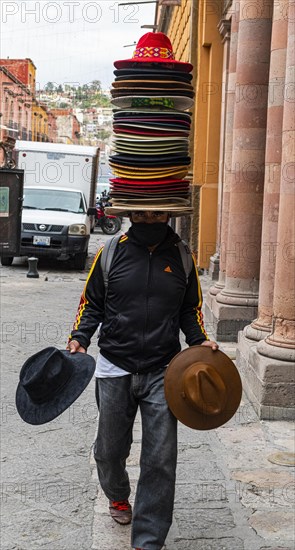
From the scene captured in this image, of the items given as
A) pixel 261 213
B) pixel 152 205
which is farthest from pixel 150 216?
pixel 261 213

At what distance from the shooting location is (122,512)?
506 centimetres

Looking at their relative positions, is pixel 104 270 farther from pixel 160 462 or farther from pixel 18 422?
pixel 18 422

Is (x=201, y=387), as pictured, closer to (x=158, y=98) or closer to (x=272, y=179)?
(x=158, y=98)

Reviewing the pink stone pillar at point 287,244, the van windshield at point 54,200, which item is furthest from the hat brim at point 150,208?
the van windshield at point 54,200

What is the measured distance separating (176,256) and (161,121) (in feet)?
2.31

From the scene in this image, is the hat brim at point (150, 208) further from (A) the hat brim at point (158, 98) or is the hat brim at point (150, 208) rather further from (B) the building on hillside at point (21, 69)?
(B) the building on hillside at point (21, 69)

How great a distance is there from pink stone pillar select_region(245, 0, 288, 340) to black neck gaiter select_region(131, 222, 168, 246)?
4.33 metres

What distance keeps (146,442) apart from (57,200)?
58.0ft

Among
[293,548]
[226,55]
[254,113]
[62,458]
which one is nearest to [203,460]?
[62,458]

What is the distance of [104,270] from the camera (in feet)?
14.9

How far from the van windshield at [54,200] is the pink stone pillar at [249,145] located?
35.6 feet

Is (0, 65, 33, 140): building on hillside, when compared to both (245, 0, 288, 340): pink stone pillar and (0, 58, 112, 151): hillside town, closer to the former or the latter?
(0, 58, 112, 151): hillside town

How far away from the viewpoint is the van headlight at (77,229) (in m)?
20.0

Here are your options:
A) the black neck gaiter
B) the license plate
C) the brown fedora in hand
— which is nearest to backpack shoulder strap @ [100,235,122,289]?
the black neck gaiter
